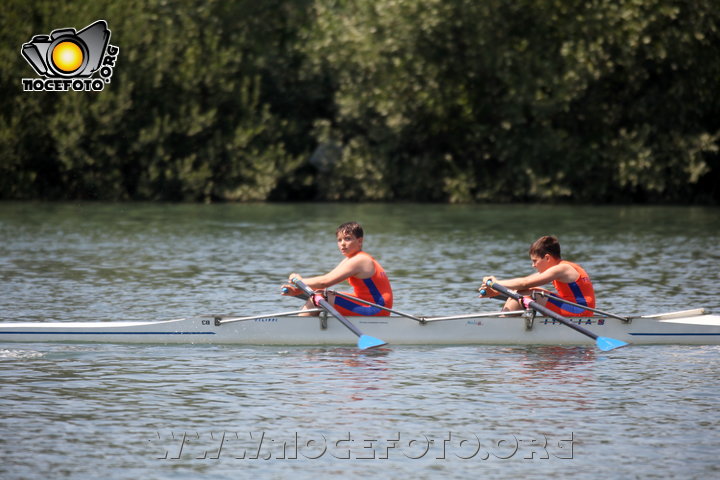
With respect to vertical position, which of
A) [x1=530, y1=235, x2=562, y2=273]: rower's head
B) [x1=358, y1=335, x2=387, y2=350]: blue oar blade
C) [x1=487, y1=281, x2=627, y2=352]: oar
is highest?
[x1=530, y1=235, x2=562, y2=273]: rower's head

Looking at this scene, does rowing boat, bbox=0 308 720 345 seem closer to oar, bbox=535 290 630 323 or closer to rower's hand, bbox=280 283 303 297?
oar, bbox=535 290 630 323

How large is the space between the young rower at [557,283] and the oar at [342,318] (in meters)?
1.44

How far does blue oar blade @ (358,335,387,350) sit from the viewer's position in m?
14.6

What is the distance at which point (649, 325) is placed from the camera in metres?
15.2

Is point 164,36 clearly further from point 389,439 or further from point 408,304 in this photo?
point 389,439

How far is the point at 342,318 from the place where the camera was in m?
14.8

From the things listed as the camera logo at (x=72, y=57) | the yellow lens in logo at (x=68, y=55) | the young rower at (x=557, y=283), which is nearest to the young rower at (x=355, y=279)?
the young rower at (x=557, y=283)

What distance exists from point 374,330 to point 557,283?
89.9 inches

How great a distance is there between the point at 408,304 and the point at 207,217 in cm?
2375

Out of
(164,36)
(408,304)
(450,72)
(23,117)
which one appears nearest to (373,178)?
(450,72)

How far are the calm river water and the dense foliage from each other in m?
23.7

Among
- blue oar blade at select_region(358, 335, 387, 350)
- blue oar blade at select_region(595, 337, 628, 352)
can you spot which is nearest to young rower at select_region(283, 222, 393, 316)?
blue oar blade at select_region(358, 335, 387, 350)

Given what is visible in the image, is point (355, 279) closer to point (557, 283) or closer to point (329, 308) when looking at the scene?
point (329, 308)

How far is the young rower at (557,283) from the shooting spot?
15.1 meters
